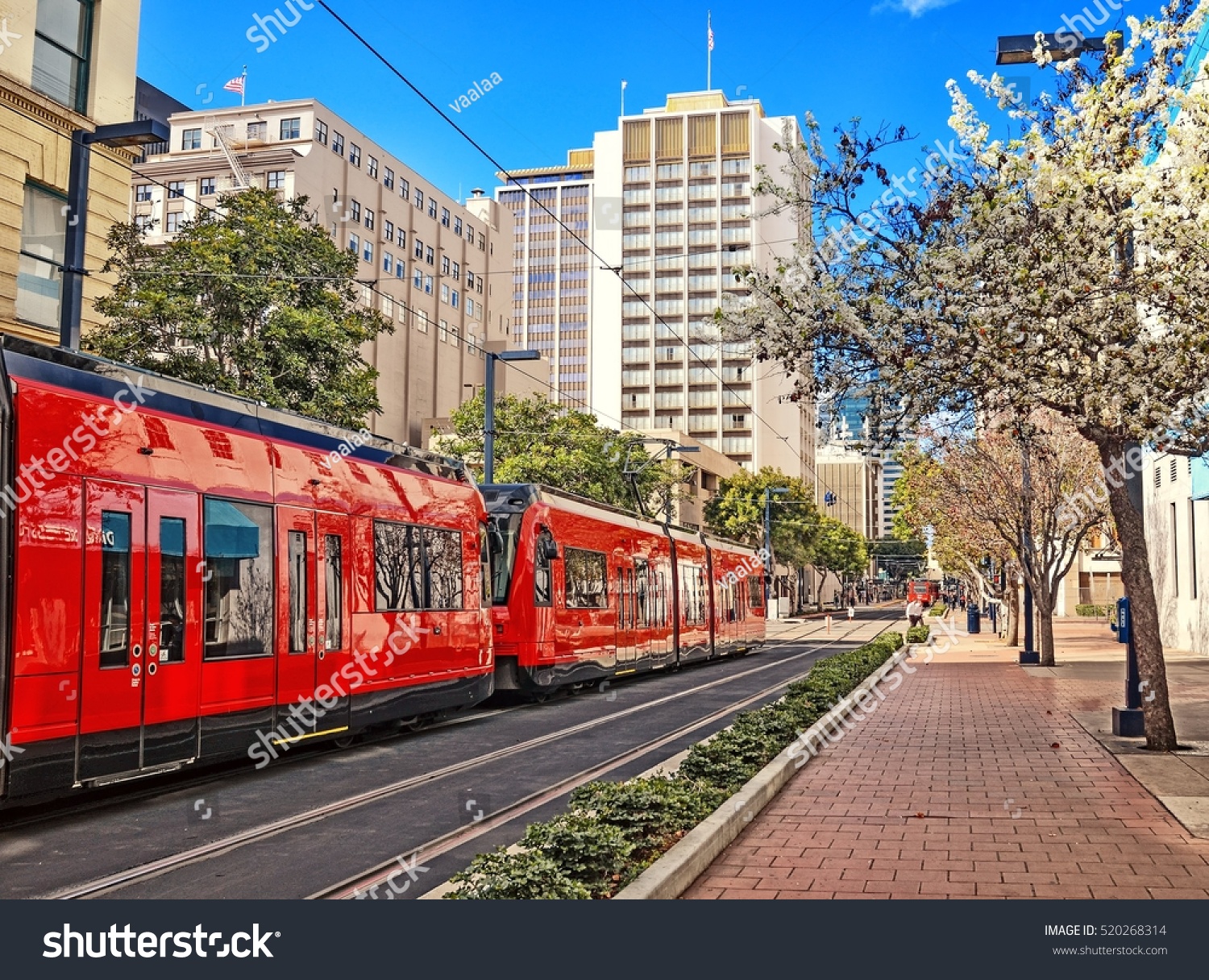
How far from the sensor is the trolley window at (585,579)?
2009 cm

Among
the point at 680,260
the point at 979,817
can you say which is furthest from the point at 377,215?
the point at 979,817

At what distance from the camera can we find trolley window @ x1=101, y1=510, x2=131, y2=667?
8.78 m

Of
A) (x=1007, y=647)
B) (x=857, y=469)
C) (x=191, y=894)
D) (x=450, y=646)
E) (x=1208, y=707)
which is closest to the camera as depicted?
(x=191, y=894)

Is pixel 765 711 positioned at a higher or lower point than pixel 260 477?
lower

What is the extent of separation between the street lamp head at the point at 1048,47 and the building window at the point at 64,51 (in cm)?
1499

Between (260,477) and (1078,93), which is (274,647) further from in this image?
(1078,93)

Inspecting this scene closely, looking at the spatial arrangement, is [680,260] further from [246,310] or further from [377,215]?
[246,310]

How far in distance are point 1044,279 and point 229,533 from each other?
759 cm

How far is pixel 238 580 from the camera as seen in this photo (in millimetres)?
10539

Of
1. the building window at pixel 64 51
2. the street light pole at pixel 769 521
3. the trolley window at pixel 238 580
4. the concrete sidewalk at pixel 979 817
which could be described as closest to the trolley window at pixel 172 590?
the trolley window at pixel 238 580

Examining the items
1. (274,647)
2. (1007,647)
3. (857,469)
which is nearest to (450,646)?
(274,647)

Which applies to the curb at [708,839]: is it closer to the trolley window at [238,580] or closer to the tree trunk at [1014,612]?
the trolley window at [238,580]

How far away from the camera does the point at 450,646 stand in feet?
50.0
